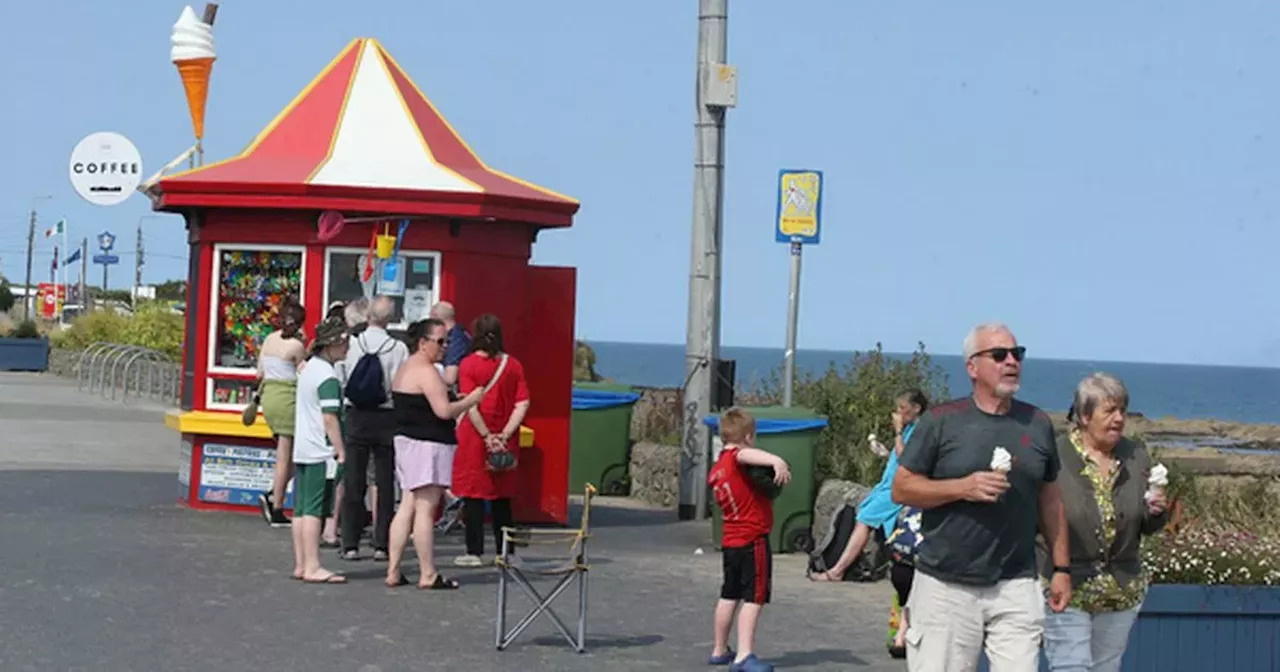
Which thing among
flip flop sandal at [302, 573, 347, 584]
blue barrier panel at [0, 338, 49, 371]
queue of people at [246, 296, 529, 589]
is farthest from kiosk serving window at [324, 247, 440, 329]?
blue barrier panel at [0, 338, 49, 371]

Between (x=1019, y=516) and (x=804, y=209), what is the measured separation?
878cm

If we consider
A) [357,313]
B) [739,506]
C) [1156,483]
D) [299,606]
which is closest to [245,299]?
[357,313]

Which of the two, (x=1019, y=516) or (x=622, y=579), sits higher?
(x=1019, y=516)

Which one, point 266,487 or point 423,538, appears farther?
point 266,487

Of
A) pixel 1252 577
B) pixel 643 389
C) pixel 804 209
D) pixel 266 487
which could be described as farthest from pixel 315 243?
pixel 643 389

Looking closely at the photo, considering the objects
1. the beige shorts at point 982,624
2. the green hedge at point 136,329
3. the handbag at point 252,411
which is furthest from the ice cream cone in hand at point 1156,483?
the green hedge at point 136,329

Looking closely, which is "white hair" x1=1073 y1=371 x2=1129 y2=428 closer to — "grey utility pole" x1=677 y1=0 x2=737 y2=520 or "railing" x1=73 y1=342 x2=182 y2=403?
"grey utility pole" x1=677 y1=0 x2=737 y2=520

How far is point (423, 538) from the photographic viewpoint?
11.6 meters

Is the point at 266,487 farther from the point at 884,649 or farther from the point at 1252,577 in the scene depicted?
the point at 1252,577

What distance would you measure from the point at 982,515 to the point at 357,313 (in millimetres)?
6705

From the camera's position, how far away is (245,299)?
15680mm

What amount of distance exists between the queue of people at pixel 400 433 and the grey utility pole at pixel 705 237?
407 centimetres

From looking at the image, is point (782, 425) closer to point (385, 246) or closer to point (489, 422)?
point (489, 422)

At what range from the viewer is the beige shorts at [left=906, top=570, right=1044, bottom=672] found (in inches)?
275
